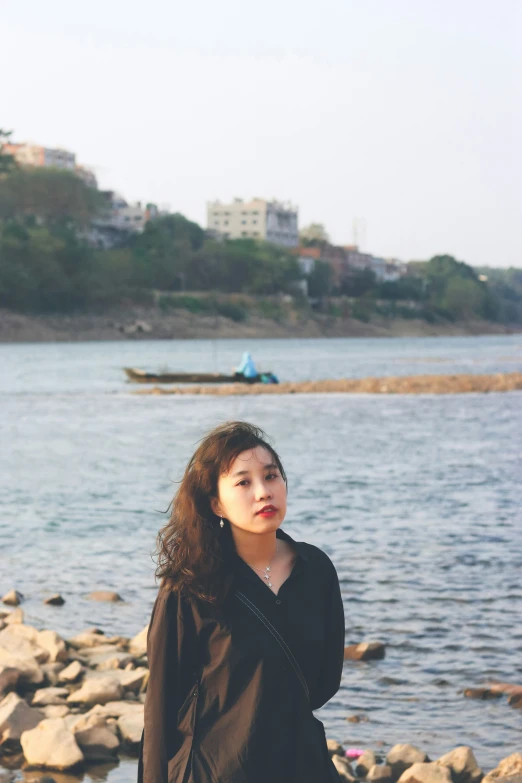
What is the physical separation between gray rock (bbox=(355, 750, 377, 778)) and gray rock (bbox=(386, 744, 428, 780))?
8cm

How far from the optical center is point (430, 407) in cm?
3888

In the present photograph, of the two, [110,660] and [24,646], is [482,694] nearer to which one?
[110,660]

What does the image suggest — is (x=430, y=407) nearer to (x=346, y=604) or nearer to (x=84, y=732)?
(x=346, y=604)

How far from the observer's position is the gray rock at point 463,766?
6016 mm

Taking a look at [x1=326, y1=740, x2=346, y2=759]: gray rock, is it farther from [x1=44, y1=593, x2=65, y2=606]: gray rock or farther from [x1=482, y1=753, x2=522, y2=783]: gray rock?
[x1=44, y1=593, x2=65, y2=606]: gray rock

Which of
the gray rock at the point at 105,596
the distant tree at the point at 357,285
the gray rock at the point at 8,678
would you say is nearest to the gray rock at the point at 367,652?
the gray rock at the point at 8,678

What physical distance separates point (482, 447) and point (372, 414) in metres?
9.66

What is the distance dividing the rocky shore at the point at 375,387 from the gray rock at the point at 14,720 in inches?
1418

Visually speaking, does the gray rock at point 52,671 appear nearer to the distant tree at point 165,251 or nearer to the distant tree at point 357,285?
the distant tree at point 165,251

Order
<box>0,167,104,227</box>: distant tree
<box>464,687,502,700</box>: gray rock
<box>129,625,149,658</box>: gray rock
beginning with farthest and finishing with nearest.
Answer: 1. <box>0,167,104,227</box>: distant tree
2. <box>129,625,149,658</box>: gray rock
3. <box>464,687,502,700</box>: gray rock

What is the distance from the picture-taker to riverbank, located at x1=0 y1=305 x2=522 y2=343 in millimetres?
108500

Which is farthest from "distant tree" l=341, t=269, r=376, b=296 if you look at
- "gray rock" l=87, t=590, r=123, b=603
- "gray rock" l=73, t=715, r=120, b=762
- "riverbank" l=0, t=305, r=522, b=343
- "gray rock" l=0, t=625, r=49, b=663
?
"gray rock" l=73, t=715, r=120, b=762

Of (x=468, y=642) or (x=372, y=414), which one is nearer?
(x=468, y=642)

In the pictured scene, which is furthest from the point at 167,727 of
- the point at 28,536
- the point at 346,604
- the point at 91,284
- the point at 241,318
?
the point at 241,318
